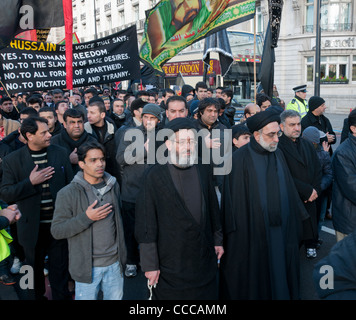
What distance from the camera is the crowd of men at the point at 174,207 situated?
275 cm

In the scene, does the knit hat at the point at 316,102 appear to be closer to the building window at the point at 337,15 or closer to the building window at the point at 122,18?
the building window at the point at 337,15

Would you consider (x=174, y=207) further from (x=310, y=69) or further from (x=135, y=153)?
(x=310, y=69)

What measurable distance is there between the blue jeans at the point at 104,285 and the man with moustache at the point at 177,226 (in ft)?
1.24

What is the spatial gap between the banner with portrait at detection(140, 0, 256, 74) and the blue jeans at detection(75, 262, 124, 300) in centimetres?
478

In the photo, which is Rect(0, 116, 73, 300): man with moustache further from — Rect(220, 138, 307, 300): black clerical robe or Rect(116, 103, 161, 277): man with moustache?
Rect(220, 138, 307, 300): black clerical robe

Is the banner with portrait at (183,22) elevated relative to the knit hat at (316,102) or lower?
elevated

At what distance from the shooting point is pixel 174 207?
107 inches

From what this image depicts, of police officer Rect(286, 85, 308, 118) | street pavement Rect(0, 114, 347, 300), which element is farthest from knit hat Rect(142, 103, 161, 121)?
police officer Rect(286, 85, 308, 118)

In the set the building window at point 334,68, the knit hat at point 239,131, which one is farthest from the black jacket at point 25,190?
the building window at point 334,68

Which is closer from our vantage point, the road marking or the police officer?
the road marking

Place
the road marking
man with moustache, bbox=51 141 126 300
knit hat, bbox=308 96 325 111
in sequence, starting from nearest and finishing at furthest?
man with moustache, bbox=51 141 126 300, the road marking, knit hat, bbox=308 96 325 111

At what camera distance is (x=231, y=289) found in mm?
3240

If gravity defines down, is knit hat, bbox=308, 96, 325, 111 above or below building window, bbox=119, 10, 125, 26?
below

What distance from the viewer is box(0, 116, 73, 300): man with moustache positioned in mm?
3451
